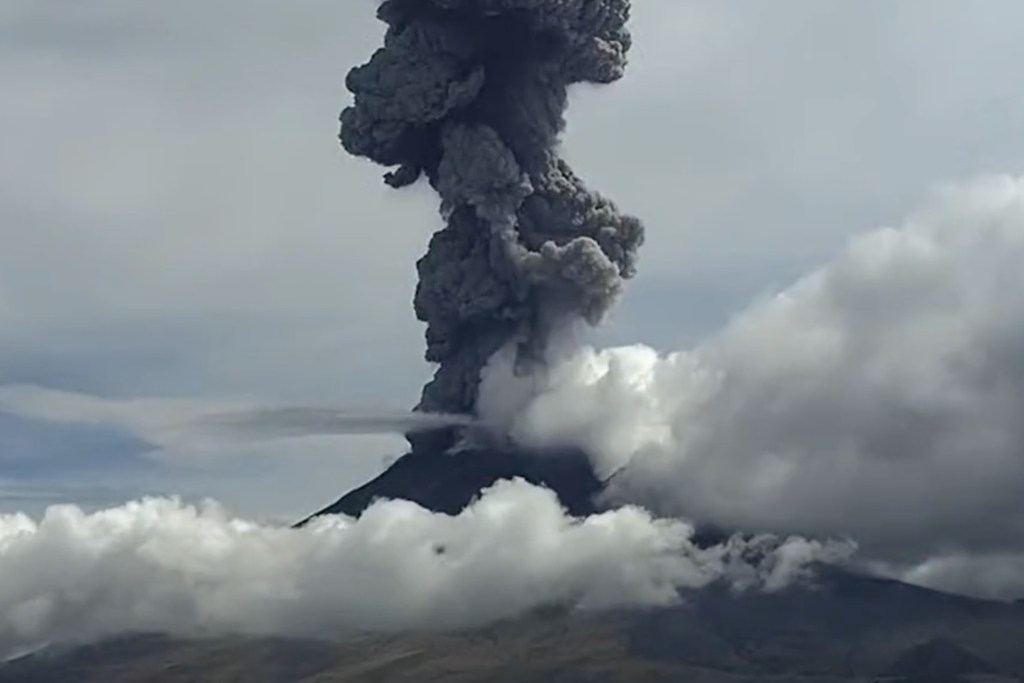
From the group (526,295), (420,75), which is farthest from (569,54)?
(526,295)

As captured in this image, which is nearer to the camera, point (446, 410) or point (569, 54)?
point (569, 54)

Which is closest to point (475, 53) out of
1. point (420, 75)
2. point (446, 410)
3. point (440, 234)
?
point (420, 75)

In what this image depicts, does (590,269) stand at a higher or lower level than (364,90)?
→ lower

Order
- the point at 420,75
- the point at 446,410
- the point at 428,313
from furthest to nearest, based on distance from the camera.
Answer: the point at 446,410 → the point at 428,313 → the point at 420,75

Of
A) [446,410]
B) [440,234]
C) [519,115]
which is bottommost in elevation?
[446,410]

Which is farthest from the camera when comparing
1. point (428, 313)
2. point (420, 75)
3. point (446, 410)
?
point (446, 410)

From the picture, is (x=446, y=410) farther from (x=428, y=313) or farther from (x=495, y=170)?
(x=495, y=170)

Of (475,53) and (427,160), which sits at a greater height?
(475,53)

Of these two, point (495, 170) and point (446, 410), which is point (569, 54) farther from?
point (446, 410)

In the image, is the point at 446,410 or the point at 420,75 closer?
the point at 420,75
